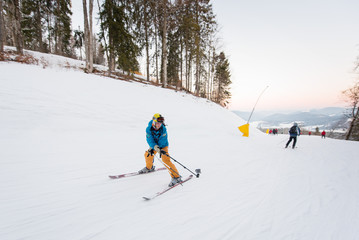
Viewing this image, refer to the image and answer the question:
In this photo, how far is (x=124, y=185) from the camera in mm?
3645

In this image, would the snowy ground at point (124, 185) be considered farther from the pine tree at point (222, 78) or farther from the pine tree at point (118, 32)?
the pine tree at point (222, 78)

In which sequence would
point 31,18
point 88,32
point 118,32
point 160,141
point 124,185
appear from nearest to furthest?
point 124,185
point 160,141
point 88,32
point 118,32
point 31,18

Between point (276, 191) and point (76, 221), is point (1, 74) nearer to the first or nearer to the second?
point (76, 221)

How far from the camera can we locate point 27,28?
656 inches

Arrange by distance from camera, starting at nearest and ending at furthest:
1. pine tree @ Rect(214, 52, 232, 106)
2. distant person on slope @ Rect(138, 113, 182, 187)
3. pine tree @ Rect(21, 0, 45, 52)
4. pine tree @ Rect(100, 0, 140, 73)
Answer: distant person on slope @ Rect(138, 113, 182, 187) → pine tree @ Rect(100, 0, 140, 73) → pine tree @ Rect(21, 0, 45, 52) → pine tree @ Rect(214, 52, 232, 106)

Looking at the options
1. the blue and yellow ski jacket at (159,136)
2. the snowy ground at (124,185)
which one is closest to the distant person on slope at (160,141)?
the blue and yellow ski jacket at (159,136)

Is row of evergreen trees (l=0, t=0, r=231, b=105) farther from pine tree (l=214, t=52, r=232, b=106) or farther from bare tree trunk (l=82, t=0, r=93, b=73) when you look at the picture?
pine tree (l=214, t=52, r=232, b=106)

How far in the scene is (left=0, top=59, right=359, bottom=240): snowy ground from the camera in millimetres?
2373

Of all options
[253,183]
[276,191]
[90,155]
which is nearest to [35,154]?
[90,155]

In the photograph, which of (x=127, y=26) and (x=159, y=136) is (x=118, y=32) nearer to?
(x=127, y=26)

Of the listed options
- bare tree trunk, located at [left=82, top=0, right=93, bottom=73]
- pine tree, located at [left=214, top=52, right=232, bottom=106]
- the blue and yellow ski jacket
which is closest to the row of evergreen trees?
bare tree trunk, located at [left=82, top=0, right=93, bottom=73]

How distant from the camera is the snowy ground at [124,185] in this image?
2.37 m

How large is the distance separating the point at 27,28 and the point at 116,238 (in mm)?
25659

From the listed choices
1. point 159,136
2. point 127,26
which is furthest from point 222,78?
point 159,136
